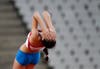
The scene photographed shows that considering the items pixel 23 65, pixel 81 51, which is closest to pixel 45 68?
pixel 81 51

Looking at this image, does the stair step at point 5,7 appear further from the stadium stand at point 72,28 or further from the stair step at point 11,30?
the stair step at point 11,30

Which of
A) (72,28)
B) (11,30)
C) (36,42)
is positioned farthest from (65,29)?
(36,42)

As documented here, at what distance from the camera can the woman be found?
349cm

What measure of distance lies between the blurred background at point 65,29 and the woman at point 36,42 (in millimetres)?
2477

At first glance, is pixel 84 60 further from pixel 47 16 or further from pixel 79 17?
pixel 47 16

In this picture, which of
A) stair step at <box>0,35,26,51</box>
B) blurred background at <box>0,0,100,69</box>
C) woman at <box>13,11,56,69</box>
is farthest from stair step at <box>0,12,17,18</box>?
woman at <box>13,11,56,69</box>

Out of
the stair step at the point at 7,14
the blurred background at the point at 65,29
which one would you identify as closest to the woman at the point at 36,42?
the blurred background at the point at 65,29

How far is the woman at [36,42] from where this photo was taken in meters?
3.49

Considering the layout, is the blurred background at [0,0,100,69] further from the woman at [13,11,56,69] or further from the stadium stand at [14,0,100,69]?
the woman at [13,11,56,69]

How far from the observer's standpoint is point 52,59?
250 inches

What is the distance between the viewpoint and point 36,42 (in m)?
3.64

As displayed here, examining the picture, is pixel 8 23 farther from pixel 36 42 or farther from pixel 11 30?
pixel 36 42

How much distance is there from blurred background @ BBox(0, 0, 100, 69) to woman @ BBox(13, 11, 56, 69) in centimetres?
248

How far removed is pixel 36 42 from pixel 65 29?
2822 mm
